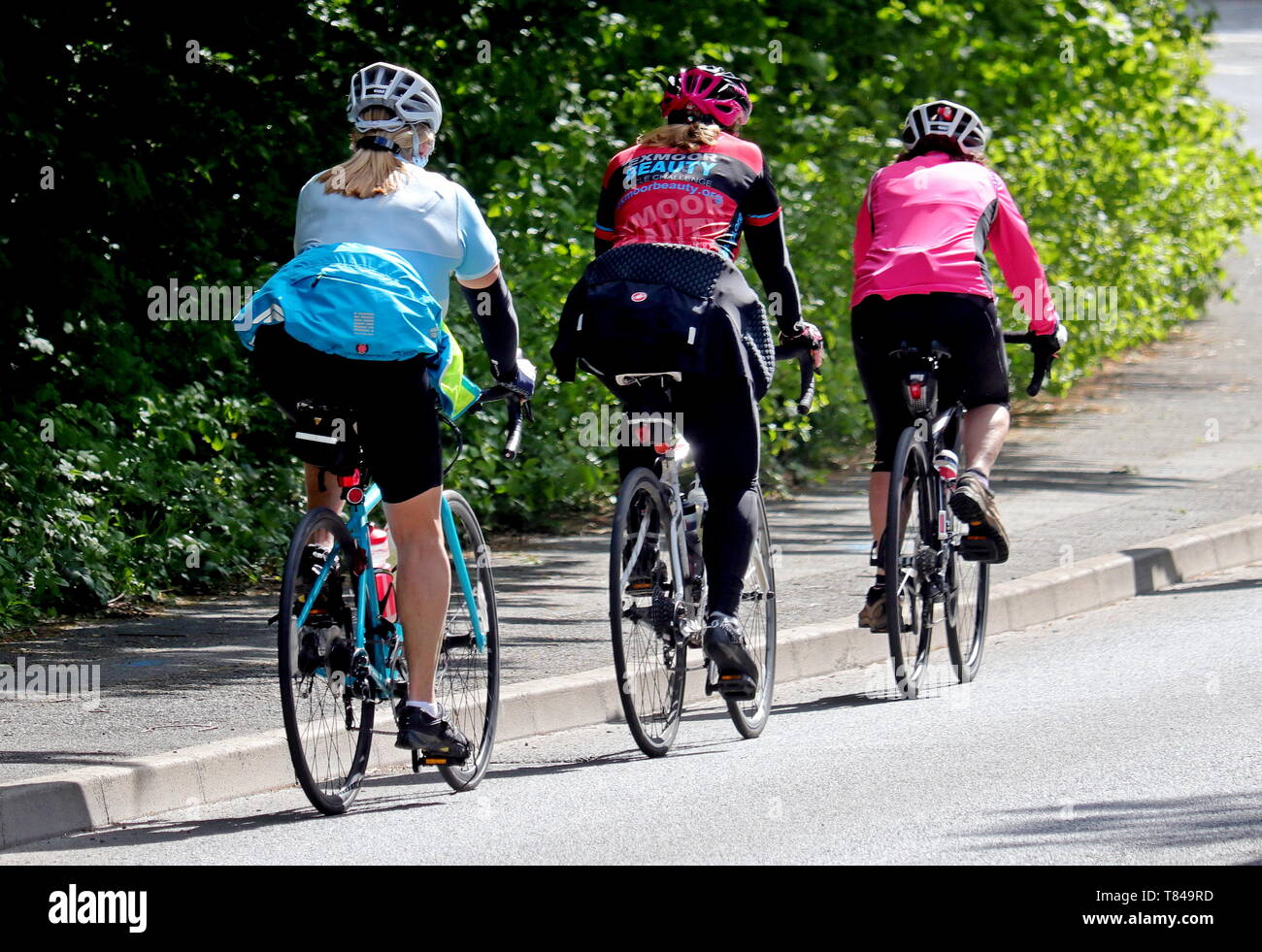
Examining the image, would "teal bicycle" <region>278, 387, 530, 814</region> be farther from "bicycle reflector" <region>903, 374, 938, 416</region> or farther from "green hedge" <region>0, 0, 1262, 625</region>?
"green hedge" <region>0, 0, 1262, 625</region>

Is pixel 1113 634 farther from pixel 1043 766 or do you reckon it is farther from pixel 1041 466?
pixel 1041 466

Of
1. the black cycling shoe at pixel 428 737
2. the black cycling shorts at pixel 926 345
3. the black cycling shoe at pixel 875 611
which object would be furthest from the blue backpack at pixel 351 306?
the black cycling shoe at pixel 875 611

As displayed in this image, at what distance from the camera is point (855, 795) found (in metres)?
5.73

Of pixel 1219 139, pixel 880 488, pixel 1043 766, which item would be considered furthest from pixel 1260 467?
pixel 1043 766

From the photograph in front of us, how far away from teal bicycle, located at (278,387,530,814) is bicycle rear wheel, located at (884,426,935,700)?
168 centimetres

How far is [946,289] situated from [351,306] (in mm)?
2719

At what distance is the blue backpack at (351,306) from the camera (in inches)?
206

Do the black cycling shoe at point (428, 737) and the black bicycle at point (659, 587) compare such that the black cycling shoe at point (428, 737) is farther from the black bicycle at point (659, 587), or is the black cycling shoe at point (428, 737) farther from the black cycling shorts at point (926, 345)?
the black cycling shorts at point (926, 345)

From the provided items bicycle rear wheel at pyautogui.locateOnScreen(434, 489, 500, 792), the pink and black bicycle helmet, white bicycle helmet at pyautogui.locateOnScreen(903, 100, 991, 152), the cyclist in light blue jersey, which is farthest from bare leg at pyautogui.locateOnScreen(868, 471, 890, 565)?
the cyclist in light blue jersey

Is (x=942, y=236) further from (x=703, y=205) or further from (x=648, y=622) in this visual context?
(x=648, y=622)

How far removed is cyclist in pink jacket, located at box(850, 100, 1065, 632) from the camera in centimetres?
731
